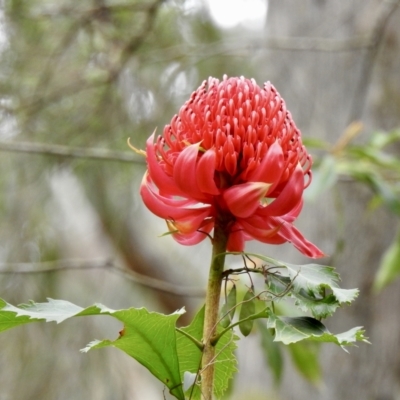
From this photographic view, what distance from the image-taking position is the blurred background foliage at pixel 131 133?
5.99 feet

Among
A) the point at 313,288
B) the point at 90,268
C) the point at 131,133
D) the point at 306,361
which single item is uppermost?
the point at 131,133

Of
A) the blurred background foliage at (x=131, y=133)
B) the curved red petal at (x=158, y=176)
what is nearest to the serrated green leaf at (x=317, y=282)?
the curved red petal at (x=158, y=176)

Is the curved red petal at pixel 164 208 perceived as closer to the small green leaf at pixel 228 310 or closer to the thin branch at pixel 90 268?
the small green leaf at pixel 228 310

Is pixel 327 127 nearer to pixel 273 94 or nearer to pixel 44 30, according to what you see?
pixel 44 30

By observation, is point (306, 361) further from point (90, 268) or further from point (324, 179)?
point (90, 268)

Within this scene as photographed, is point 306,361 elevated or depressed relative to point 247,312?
depressed

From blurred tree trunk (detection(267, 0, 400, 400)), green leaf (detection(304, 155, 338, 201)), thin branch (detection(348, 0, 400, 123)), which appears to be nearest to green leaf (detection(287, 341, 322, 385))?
green leaf (detection(304, 155, 338, 201))

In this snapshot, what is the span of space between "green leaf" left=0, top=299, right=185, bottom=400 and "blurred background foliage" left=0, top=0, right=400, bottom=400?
122 cm

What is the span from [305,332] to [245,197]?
0.33ft

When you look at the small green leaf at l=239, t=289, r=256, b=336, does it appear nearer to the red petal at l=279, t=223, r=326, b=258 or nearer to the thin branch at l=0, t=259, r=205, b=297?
the red petal at l=279, t=223, r=326, b=258

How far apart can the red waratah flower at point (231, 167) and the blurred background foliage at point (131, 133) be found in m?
1.19

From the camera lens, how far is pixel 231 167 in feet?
1.56

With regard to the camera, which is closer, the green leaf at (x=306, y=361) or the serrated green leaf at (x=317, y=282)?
the serrated green leaf at (x=317, y=282)

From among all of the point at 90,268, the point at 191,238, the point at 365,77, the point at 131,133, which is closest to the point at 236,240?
the point at 191,238
